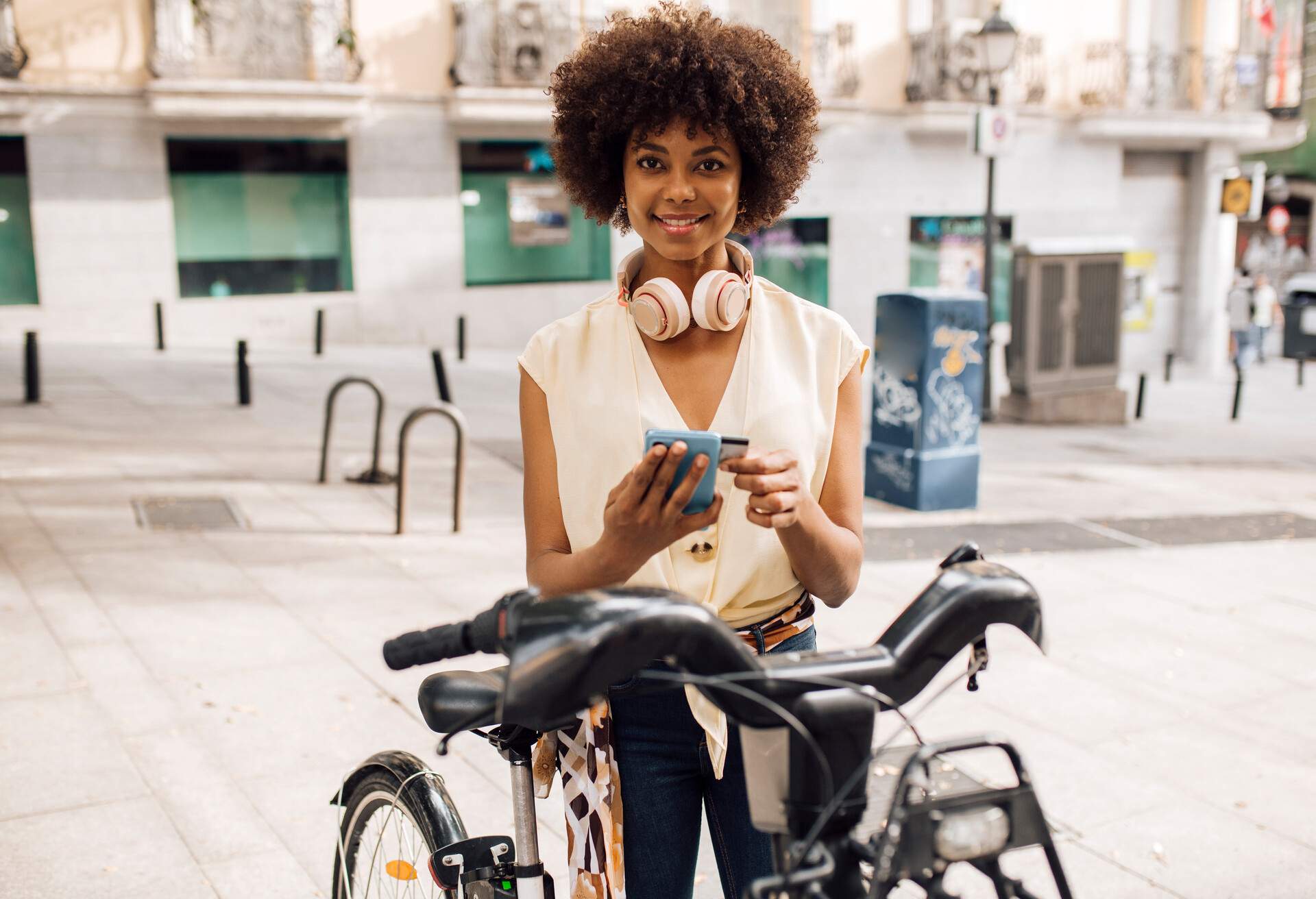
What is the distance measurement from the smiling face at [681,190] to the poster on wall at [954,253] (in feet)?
74.6

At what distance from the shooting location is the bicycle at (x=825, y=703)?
1178 mm

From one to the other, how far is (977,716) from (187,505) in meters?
5.46

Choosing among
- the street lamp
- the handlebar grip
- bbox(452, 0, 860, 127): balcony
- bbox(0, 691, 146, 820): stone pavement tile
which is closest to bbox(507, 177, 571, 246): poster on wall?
bbox(452, 0, 860, 127): balcony

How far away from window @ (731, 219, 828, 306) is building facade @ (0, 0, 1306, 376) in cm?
5

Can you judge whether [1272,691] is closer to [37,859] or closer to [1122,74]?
[37,859]

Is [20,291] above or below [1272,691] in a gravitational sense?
above

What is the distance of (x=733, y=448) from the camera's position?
62.4 inches

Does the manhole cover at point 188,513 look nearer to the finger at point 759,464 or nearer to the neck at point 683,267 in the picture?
the neck at point 683,267

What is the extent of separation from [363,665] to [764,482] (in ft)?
12.8

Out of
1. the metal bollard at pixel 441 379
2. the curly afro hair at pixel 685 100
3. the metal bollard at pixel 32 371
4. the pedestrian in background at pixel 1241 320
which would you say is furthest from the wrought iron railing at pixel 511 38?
the curly afro hair at pixel 685 100

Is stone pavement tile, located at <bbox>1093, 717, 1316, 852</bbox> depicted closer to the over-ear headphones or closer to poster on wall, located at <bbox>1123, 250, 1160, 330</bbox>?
the over-ear headphones

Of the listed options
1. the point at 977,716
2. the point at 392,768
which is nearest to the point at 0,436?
the point at 977,716

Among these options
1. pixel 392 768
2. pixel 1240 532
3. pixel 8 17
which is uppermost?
pixel 8 17

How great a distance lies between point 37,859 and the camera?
11.7 feet
